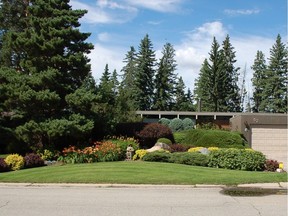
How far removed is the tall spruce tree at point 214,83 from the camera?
7125 centimetres

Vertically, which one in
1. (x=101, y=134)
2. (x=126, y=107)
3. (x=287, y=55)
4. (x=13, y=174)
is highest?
(x=287, y=55)

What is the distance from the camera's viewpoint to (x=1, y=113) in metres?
24.3

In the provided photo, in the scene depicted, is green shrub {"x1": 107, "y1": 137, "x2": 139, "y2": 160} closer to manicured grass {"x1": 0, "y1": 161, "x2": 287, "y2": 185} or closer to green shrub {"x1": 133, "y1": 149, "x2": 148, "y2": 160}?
green shrub {"x1": 133, "y1": 149, "x2": 148, "y2": 160}

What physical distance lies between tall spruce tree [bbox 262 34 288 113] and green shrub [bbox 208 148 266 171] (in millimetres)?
54108

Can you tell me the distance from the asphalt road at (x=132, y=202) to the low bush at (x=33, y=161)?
6.27 meters

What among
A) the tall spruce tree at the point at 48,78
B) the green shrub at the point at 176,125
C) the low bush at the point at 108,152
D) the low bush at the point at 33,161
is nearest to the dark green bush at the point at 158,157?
the low bush at the point at 108,152

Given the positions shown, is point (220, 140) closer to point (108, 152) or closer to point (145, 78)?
point (108, 152)

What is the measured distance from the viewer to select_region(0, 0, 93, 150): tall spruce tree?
21891 mm

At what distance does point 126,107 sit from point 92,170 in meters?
17.6

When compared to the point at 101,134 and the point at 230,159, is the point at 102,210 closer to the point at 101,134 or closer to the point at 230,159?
the point at 230,159

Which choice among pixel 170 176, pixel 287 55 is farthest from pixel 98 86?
pixel 287 55

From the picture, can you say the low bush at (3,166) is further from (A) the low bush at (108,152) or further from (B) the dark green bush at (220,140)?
(B) the dark green bush at (220,140)

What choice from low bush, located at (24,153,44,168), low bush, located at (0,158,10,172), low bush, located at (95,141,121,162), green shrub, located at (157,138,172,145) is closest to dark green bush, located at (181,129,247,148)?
green shrub, located at (157,138,172,145)

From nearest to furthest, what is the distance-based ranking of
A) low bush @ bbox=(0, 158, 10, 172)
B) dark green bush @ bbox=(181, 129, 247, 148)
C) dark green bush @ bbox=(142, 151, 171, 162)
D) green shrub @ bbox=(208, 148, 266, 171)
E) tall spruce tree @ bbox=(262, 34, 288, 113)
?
green shrub @ bbox=(208, 148, 266, 171), low bush @ bbox=(0, 158, 10, 172), dark green bush @ bbox=(142, 151, 171, 162), dark green bush @ bbox=(181, 129, 247, 148), tall spruce tree @ bbox=(262, 34, 288, 113)
